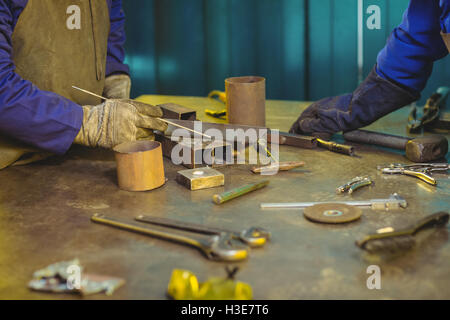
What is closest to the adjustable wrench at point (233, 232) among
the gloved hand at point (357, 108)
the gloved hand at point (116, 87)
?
the gloved hand at point (357, 108)

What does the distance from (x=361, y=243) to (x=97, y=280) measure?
55cm

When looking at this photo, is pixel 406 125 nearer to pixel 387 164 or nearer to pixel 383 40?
pixel 387 164

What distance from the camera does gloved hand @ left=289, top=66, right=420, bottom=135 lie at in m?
1.97

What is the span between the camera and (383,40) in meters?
3.43

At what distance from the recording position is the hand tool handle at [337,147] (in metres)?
1.85

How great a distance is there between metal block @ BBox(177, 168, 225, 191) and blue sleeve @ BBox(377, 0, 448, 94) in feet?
2.74

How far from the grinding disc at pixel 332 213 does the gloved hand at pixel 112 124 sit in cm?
70

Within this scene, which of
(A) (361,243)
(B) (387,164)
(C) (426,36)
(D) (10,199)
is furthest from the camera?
(C) (426,36)

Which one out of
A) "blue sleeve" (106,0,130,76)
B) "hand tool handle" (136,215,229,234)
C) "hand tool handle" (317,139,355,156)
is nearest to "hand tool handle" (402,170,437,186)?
"hand tool handle" (317,139,355,156)

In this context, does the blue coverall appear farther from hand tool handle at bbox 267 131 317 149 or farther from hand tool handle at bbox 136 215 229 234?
hand tool handle at bbox 267 131 317 149

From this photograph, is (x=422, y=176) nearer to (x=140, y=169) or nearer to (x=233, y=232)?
(x=233, y=232)

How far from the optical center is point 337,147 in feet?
6.18

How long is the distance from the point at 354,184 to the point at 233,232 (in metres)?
0.48
